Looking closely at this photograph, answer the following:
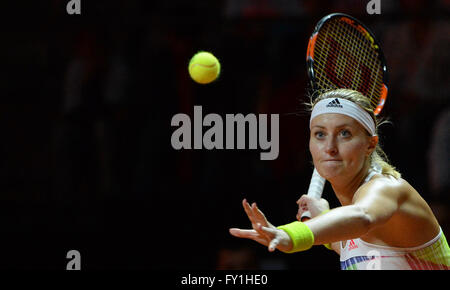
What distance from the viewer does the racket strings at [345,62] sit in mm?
3539

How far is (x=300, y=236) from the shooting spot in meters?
2.28

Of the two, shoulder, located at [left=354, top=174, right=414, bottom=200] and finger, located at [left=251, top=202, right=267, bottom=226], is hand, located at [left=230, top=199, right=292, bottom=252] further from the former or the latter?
shoulder, located at [left=354, top=174, right=414, bottom=200]

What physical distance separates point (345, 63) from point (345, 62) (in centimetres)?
1

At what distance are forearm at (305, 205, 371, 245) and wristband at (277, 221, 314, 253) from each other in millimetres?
23

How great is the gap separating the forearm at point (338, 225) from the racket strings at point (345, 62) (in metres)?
1.17

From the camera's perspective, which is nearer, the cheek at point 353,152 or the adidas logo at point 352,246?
the cheek at point 353,152

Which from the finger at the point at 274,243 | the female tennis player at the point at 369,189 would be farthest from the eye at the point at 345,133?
the finger at the point at 274,243

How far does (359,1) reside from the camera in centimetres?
513

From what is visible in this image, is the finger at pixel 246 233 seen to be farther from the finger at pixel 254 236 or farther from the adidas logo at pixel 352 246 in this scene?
the adidas logo at pixel 352 246

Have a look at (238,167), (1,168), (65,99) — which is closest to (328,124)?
(238,167)

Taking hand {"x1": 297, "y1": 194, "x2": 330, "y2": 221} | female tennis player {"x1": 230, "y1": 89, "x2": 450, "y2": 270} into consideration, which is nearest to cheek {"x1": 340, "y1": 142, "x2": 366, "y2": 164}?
female tennis player {"x1": 230, "y1": 89, "x2": 450, "y2": 270}

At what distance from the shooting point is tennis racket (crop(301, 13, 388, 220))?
137 inches

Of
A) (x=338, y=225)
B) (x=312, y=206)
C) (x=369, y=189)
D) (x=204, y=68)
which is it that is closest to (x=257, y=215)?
(x=338, y=225)

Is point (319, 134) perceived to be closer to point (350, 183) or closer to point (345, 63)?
point (350, 183)
